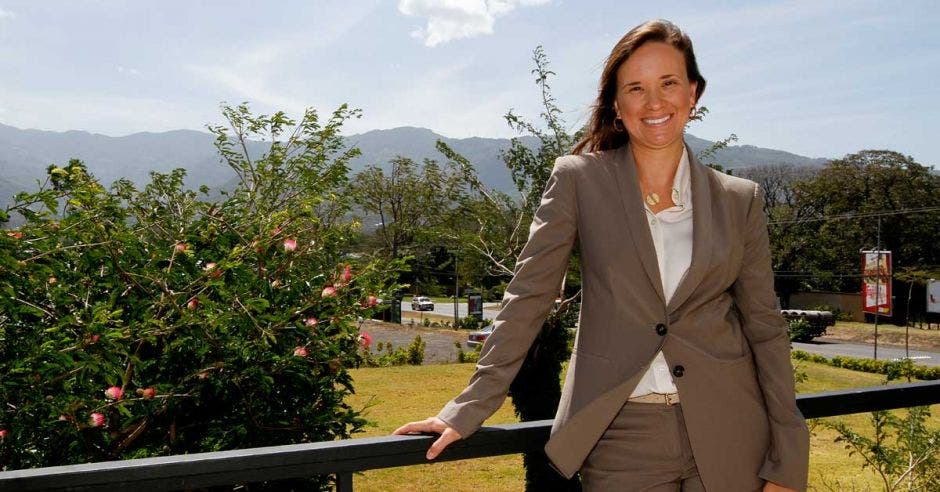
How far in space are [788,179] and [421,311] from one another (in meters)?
27.8

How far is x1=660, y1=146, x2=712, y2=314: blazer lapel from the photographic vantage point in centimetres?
139

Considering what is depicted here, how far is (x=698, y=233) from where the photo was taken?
4.71 ft

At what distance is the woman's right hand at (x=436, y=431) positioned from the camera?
1.33 meters

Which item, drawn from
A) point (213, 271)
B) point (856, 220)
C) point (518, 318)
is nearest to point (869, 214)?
point (856, 220)

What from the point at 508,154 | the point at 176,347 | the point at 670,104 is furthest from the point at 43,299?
the point at 508,154

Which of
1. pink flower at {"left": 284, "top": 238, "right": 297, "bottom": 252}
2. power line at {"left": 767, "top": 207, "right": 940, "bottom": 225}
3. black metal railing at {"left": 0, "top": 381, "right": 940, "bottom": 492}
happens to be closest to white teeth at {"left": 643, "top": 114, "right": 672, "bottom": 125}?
black metal railing at {"left": 0, "top": 381, "right": 940, "bottom": 492}

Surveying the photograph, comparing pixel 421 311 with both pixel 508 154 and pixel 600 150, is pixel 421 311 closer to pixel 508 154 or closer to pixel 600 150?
pixel 508 154

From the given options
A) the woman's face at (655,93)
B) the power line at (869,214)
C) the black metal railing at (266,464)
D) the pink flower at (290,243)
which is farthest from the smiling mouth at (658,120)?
the power line at (869,214)

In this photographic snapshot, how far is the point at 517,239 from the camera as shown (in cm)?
1293

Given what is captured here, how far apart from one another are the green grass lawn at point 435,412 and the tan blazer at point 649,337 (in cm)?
207

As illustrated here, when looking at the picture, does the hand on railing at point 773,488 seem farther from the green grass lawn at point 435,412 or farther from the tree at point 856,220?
the tree at point 856,220

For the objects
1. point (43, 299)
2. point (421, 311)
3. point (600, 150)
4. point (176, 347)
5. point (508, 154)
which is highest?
point (508, 154)

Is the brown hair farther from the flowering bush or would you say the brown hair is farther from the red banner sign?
the red banner sign

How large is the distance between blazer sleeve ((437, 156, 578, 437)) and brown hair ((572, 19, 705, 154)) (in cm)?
28
